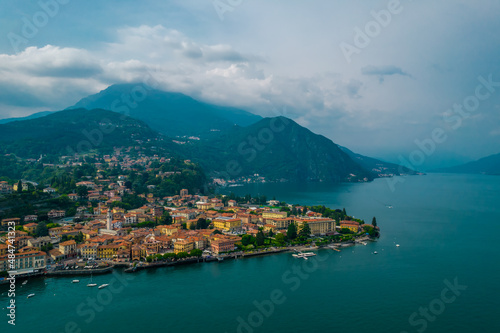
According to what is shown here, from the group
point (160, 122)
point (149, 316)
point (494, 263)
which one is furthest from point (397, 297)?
point (160, 122)

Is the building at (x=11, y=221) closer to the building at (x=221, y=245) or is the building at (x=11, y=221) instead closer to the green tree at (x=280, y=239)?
the building at (x=221, y=245)

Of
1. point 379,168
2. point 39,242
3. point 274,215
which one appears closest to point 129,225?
point 39,242

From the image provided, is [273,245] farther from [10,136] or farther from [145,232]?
[10,136]

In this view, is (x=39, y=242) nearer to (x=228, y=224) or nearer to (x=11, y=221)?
(x=11, y=221)

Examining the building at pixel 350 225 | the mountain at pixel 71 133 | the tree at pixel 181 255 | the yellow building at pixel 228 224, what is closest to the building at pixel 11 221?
the tree at pixel 181 255

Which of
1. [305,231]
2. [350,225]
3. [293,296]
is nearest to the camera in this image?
[293,296]

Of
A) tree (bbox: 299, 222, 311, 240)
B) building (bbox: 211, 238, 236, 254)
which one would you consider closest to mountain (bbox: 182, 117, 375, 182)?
tree (bbox: 299, 222, 311, 240)

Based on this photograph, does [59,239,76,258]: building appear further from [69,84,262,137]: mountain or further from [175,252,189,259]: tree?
[69,84,262,137]: mountain
